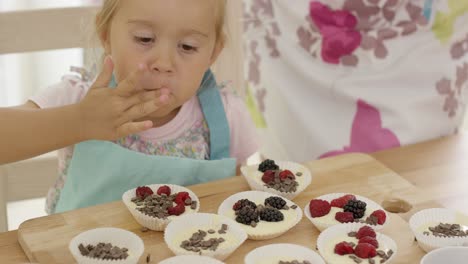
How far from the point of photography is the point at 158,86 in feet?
4.33

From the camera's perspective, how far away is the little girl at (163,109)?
131cm

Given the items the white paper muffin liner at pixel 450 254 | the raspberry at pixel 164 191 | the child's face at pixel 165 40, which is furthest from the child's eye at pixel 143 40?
the white paper muffin liner at pixel 450 254

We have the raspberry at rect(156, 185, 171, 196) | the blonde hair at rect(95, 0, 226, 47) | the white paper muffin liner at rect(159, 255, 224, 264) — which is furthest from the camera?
the blonde hair at rect(95, 0, 226, 47)

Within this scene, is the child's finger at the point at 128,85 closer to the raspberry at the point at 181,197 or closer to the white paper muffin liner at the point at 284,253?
the raspberry at the point at 181,197

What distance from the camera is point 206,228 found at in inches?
45.7

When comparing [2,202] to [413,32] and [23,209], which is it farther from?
[23,209]

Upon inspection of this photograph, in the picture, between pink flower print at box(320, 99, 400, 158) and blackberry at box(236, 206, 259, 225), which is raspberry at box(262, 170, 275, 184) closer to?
blackberry at box(236, 206, 259, 225)

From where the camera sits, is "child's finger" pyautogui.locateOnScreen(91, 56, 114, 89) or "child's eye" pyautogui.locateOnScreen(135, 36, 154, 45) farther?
"child's eye" pyautogui.locateOnScreen(135, 36, 154, 45)

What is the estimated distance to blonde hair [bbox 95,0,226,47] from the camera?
53.4 inches

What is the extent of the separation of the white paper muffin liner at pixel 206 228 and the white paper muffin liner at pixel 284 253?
0.11 ft

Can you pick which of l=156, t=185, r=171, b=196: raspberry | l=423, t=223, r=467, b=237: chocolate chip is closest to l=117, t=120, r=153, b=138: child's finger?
l=156, t=185, r=171, b=196: raspberry

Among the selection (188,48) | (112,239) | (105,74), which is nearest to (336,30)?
(188,48)

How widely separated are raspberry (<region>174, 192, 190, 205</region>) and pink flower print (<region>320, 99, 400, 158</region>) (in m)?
0.66

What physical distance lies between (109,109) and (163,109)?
23 cm
